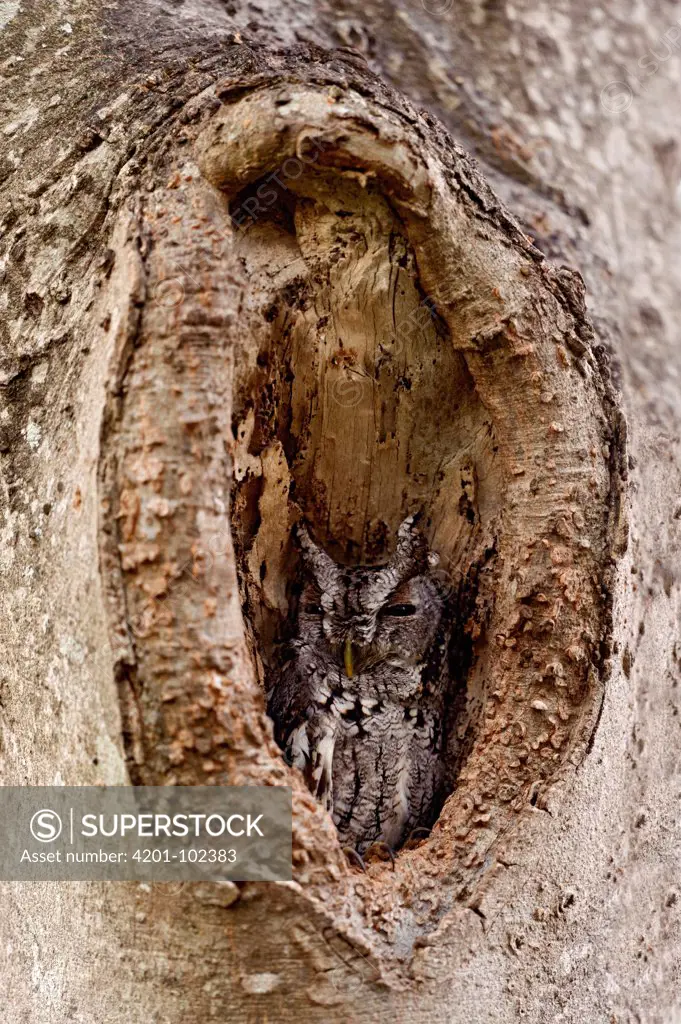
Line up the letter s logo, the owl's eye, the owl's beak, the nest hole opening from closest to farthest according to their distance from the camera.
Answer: the letter s logo < the nest hole opening < the owl's eye < the owl's beak

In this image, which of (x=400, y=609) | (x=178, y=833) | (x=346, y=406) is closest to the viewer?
(x=178, y=833)

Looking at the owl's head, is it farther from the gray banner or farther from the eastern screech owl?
the gray banner

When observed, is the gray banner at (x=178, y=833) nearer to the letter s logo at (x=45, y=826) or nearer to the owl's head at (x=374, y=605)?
the letter s logo at (x=45, y=826)

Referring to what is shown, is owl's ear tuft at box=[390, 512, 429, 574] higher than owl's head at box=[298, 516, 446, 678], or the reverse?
owl's ear tuft at box=[390, 512, 429, 574]

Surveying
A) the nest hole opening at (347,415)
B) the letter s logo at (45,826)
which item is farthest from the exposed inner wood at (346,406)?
the letter s logo at (45,826)

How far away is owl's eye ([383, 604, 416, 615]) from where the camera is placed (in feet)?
5.45

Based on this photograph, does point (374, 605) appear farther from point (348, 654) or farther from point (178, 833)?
point (178, 833)

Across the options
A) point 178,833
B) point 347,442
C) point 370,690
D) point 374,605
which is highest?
point 347,442

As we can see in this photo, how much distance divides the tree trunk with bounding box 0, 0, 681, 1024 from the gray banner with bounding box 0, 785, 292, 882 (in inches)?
0.9

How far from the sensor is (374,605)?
1.75 metres

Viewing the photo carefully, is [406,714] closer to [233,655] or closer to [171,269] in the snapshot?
[233,655]

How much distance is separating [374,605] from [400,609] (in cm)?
7

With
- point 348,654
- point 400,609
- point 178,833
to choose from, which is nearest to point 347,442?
point 400,609

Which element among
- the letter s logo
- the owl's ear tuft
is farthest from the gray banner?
the owl's ear tuft
